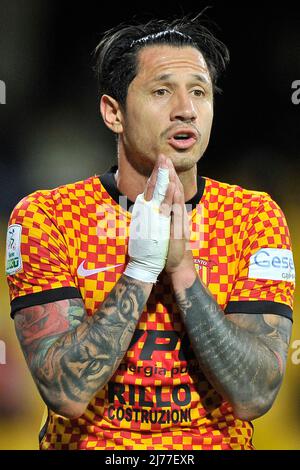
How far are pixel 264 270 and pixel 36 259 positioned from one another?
2.59 feet

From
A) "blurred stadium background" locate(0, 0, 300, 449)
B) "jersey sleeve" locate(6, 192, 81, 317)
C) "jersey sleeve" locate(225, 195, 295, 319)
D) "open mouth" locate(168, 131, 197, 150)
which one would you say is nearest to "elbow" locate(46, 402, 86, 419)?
"jersey sleeve" locate(6, 192, 81, 317)

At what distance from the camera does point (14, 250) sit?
269cm

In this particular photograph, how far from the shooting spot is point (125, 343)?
2443mm

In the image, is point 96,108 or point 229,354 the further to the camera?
point 96,108

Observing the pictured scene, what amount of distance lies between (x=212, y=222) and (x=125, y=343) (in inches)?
24.9

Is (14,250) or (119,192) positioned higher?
(119,192)

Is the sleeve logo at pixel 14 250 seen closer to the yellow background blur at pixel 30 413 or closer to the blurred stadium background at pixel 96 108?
the yellow background blur at pixel 30 413

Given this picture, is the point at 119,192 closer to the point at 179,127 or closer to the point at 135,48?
the point at 179,127

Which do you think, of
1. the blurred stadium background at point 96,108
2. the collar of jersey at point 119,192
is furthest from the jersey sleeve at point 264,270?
the blurred stadium background at point 96,108

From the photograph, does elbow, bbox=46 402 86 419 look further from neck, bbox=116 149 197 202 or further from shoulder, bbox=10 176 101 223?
neck, bbox=116 149 197 202

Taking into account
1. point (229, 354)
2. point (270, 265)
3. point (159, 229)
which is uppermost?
point (159, 229)

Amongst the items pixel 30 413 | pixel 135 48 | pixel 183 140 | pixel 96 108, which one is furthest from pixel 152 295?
pixel 96 108

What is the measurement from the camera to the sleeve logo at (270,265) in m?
2.64

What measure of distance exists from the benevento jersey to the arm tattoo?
0.16 m
